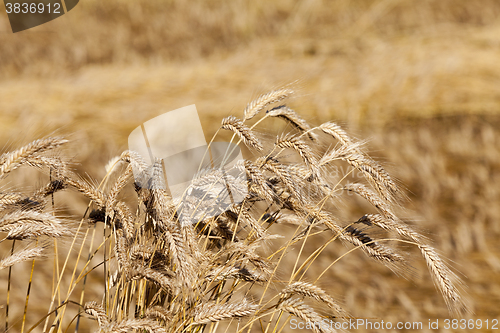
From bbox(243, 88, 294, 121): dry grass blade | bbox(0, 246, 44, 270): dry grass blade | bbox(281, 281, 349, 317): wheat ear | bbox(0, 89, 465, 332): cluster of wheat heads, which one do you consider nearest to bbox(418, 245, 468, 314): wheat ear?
bbox(0, 89, 465, 332): cluster of wheat heads

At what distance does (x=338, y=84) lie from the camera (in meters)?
4.16

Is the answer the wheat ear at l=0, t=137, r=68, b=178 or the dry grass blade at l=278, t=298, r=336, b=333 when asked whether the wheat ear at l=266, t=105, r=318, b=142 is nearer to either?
the dry grass blade at l=278, t=298, r=336, b=333

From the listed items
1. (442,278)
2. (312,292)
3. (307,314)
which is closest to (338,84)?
(442,278)

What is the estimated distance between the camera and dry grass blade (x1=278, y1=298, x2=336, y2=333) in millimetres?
834

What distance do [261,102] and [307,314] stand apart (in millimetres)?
608

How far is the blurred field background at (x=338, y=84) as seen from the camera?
318cm

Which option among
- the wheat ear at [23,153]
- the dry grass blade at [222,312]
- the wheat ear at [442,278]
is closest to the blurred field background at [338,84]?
the wheat ear at [442,278]

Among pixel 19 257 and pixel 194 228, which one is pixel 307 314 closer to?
pixel 194 228

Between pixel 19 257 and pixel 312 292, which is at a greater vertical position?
pixel 19 257

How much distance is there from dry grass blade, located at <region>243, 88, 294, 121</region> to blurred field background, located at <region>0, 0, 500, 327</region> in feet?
6.69

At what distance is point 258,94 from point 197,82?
3382 mm

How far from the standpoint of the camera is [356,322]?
2.48m

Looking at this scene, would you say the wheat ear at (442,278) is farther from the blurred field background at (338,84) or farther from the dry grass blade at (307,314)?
the blurred field background at (338,84)

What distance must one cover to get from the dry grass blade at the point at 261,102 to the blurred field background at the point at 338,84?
80.2 inches
